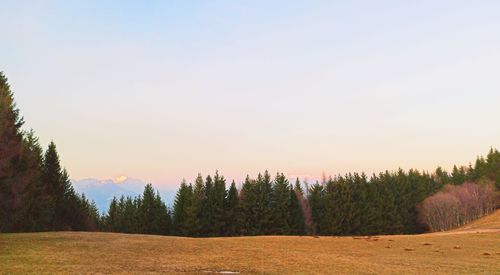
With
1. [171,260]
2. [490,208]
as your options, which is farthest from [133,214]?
[490,208]

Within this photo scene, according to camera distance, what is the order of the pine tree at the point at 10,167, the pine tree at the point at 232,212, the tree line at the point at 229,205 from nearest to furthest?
the pine tree at the point at 10,167, the tree line at the point at 229,205, the pine tree at the point at 232,212

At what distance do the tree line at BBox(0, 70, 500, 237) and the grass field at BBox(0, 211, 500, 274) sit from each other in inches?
874

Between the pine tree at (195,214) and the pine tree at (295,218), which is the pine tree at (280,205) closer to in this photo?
the pine tree at (295,218)

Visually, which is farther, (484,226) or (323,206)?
(323,206)

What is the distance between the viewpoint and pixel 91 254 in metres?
28.5

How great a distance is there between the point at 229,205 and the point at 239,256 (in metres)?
61.9

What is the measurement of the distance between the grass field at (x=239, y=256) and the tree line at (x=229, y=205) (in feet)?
72.8

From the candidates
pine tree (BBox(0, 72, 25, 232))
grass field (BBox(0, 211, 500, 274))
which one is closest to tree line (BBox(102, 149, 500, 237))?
pine tree (BBox(0, 72, 25, 232))

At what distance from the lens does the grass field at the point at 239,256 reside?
78.0 feet

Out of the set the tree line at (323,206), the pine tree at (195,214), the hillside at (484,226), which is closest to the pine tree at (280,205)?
the tree line at (323,206)

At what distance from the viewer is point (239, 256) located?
95.6ft

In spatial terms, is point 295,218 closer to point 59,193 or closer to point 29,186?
point 59,193

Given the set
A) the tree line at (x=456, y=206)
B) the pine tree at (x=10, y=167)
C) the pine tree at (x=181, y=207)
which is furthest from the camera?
the tree line at (x=456, y=206)

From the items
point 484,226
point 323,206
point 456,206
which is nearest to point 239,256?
point 484,226
